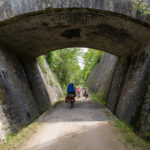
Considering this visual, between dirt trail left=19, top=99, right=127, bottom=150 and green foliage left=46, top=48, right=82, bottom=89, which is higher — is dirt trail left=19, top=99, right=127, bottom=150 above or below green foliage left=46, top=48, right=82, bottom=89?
below

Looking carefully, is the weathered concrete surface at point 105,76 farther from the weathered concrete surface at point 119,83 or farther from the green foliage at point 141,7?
the green foliage at point 141,7

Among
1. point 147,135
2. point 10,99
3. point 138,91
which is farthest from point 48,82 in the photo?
point 147,135

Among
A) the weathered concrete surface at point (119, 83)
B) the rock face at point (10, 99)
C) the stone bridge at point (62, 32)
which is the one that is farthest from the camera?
the weathered concrete surface at point (119, 83)

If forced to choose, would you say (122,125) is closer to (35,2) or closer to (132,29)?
(132,29)

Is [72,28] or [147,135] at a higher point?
[72,28]

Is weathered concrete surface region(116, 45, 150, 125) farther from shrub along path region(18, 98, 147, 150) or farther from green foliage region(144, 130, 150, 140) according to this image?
green foliage region(144, 130, 150, 140)

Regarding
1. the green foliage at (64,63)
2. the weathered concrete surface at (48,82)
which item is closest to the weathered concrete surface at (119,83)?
the weathered concrete surface at (48,82)

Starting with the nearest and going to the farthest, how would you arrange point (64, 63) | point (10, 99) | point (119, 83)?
point (10, 99) → point (119, 83) → point (64, 63)

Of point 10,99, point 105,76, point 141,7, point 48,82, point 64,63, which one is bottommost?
point 105,76

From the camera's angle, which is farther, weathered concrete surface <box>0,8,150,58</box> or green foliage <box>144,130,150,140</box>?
weathered concrete surface <box>0,8,150,58</box>

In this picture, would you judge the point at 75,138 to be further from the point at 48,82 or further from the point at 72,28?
the point at 48,82

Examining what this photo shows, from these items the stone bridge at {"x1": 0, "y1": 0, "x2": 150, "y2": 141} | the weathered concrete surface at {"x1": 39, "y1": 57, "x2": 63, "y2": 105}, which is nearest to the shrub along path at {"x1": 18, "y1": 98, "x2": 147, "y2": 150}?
the stone bridge at {"x1": 0, "y1": 0, "x2": 150, "y2": 141}

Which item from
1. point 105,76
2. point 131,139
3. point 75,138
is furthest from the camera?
point 105,76

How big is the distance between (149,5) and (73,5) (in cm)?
257
